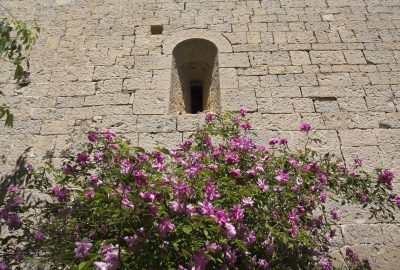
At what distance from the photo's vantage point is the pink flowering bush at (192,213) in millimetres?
1986

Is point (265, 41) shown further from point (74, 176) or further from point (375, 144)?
point (74, 176)

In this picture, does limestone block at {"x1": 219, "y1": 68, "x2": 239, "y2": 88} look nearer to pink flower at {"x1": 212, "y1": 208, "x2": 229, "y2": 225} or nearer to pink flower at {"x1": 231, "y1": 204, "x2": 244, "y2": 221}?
pink flower at {"x1": 231, "y1": 204, "x2": 244, "y2": 221}

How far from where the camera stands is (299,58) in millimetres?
4492

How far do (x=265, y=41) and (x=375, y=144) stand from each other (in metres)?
1.73

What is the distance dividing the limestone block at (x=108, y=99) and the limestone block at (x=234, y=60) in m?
1.14

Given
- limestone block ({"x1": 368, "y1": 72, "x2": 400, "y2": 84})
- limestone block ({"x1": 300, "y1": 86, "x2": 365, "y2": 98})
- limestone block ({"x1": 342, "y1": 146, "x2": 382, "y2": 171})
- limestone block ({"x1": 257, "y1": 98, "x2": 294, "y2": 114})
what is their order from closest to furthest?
limestone block ({"x1": 342, "y1": 146, "x2": 382, "y2": 171}), limestone block ({"x1": 257, "y1": 98, "x2": 294, "y2": 114}), limestone block ({"x1": 300, "y1": 86, "x2": 365, "y2": 98}), limestone block ({"x1": 368, "y1": 72, "x2": 400, "y2": 84})

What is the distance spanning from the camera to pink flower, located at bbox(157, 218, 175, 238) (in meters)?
1.93

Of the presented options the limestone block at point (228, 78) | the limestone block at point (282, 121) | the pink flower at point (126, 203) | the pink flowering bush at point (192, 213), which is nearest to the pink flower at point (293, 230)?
the pink flowering bush at point (192, 213)

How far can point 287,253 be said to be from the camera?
2.43 metres

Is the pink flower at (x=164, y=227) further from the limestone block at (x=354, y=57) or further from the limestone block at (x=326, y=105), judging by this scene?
the limestone block at (x=354, y=57)

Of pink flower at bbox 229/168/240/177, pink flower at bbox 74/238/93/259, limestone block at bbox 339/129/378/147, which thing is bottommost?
pink flower at bbox 74/238/93/259

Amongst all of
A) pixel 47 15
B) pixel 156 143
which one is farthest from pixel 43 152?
pixel 47 15

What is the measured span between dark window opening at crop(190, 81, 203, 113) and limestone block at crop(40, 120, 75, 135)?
153 centimetres

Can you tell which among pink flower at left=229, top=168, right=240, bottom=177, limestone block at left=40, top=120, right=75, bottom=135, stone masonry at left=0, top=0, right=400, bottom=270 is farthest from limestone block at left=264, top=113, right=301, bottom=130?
limestone block at left=40, top=120, right=75, bottom=135
